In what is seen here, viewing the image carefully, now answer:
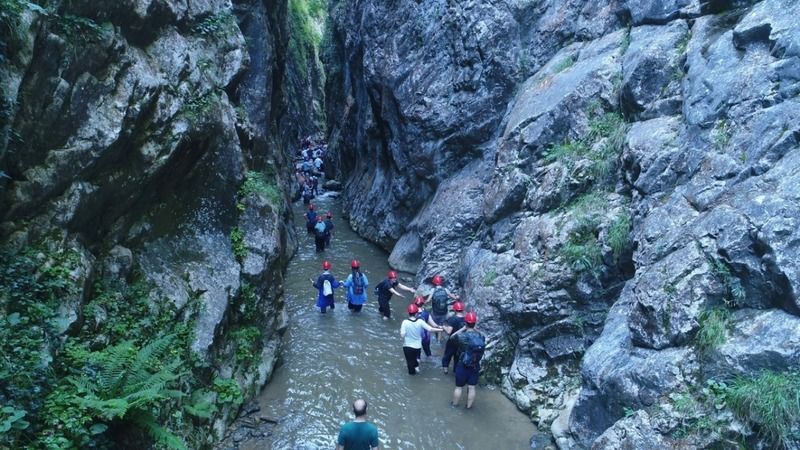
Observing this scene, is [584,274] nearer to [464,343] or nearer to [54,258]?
[464,343]

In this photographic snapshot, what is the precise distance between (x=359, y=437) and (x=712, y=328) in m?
4.74

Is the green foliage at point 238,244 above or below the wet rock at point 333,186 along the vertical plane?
below

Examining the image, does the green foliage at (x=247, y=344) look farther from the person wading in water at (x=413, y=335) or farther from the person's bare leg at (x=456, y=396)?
the person's bare leg at (x=456, y=396)

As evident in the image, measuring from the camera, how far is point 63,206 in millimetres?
7230

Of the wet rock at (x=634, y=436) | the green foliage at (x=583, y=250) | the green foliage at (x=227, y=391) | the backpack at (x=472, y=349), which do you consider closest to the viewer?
the wet rock at (x=634, y=436)

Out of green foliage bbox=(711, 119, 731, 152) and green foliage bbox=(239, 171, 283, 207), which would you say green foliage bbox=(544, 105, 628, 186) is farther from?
green foliage bbox=(239, 171, 283, 207)

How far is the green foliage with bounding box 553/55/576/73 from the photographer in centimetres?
1393

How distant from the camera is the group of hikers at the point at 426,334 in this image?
6199 millimetres

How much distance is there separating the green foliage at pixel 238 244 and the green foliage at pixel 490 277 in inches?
219

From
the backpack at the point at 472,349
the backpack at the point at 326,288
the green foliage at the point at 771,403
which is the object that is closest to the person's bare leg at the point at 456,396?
the backpack at the point at 472,349

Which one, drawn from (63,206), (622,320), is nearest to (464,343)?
(622,320)

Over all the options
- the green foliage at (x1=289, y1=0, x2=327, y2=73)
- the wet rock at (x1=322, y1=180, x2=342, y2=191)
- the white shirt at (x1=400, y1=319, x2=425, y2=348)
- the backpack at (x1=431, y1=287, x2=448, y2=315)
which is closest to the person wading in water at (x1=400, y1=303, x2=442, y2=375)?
the white shirt at (x1=400, y1=319, x2=425, y2=348)

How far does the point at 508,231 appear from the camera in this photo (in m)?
12.7

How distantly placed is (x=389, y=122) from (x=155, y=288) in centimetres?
1337
